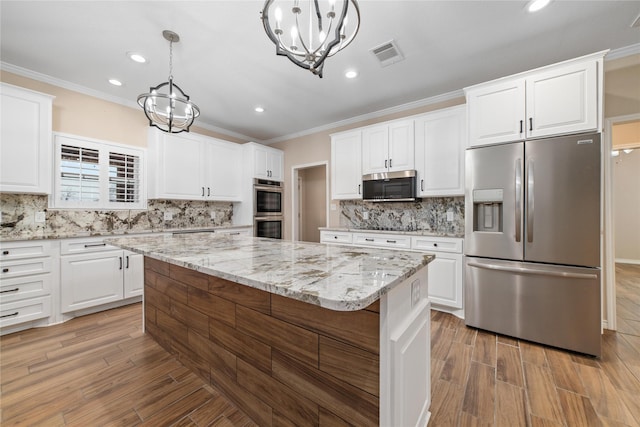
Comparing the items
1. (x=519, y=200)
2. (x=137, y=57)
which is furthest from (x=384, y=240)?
(x=137, y=57)

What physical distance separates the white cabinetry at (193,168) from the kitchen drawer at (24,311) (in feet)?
5.50

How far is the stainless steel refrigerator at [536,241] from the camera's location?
82.0 inches

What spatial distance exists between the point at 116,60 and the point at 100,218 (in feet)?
6.55

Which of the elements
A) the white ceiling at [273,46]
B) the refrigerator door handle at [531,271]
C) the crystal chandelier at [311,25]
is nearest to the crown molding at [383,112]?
the white ceiling at [273,46]

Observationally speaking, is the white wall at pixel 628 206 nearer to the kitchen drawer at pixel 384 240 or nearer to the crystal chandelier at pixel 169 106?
the kitchen drawer at pixel 384 240

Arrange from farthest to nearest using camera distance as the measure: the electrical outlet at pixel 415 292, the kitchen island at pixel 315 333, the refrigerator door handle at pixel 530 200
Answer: the refrigerator door handle at pixel 530 200
the electrical outlet at pixel 415 292
the kitchen island at pixel 315 333

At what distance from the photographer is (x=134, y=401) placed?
1.61 metres

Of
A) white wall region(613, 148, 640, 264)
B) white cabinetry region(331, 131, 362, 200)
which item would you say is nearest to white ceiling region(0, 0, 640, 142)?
white cabinetry region(331, 131, 362, 200)

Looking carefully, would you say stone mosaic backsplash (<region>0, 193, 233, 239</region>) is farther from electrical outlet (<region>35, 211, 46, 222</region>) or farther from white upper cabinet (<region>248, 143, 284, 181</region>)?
white upper cabinet (<region>248, 143, 284, 181</region>)

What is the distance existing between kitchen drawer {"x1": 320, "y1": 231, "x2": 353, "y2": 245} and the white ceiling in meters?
1.96

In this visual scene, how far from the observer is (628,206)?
5320mm

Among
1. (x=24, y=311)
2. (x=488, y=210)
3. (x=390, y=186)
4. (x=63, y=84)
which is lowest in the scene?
(x=24, y=311)

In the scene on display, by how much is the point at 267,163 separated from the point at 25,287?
3550 millimetres

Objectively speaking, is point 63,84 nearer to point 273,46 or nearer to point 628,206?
point 273,46
